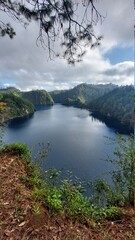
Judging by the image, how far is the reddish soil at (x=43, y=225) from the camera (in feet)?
10.4

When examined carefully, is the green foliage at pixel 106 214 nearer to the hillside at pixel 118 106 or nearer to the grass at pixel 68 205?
the grass at pixel 68 205

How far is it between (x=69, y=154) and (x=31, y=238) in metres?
40.4

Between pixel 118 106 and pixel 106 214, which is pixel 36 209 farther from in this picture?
pixel 118 106

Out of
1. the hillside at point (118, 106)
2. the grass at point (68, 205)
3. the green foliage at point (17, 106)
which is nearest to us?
the grass at point (68, 205)

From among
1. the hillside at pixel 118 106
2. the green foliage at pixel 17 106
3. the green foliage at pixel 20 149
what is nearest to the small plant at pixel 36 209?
the green foliage at pixel 20 149

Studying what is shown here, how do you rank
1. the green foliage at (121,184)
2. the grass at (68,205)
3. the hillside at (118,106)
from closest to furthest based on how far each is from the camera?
1. the grass at (68,205)
2. the green foliage at (121,184)
3. the hillside at (118,106)

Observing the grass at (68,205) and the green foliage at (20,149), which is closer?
the grass at (68,205)

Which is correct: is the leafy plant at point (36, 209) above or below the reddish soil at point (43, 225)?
above

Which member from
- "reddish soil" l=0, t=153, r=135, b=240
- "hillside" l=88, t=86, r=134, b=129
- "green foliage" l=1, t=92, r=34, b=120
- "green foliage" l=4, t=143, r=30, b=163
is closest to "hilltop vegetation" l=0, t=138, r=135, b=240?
"reddish soil" l=0, t=153, r=135, b=240

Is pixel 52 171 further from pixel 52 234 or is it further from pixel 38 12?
pixel 38 12

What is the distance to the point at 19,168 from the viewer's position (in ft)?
18.7

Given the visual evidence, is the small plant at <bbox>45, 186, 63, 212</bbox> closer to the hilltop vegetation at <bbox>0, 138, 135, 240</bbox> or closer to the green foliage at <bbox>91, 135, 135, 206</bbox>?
the hilltop vegetation at <bbox>0, 138, 135, 240</bbox>

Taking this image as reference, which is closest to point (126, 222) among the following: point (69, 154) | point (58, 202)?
point (58, 202)

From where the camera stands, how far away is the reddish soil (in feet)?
10.4
